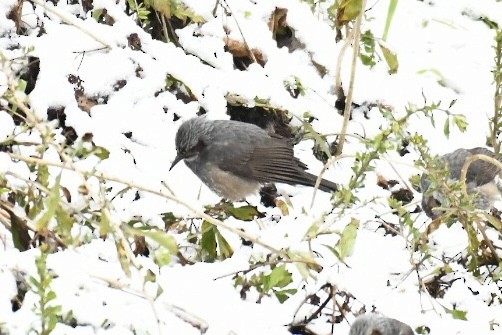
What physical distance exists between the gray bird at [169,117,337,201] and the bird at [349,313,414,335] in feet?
6.70

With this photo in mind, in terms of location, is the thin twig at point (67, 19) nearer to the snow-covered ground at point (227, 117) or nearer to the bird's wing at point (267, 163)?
the snow-covered ground at point (227, 117)

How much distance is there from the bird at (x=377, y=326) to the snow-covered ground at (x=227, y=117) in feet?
0.39

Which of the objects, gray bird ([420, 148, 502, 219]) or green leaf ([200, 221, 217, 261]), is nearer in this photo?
green leaf ([200, 221, 217, 261])

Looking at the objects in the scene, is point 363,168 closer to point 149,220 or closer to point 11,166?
point 149,220

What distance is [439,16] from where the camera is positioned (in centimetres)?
737

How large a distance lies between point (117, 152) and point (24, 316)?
202 cm

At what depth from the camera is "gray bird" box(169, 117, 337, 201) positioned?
5.54 m

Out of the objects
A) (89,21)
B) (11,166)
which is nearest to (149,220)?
(11,166)

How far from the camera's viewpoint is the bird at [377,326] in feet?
11.3

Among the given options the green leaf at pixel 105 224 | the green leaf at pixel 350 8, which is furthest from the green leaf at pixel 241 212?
the green leaf at pixel 105 224

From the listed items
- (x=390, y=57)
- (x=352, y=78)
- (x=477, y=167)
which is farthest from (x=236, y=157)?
(x=477, y=167)

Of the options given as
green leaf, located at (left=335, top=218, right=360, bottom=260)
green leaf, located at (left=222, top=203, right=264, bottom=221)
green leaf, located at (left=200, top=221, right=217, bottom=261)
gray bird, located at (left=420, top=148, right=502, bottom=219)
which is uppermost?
green leaf, located at (left=335, top=218, right=360, bottom=260)

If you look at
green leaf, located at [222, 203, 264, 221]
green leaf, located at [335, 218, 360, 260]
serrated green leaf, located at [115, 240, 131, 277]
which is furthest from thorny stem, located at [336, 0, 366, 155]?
serrated green leaf, located at [115, 240, 131, 277]

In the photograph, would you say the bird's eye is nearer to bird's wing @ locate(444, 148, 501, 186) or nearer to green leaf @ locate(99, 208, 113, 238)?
bird's wing @ locate(444, 148, 501, 186)
